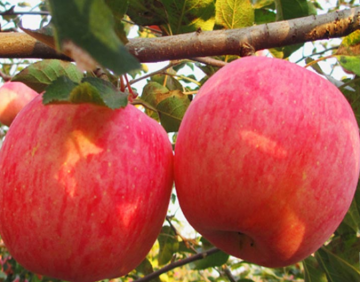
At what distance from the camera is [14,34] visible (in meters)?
0.84

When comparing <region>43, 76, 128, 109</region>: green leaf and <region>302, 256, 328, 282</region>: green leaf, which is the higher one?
<region>43, 76, 128, 109</region>: green leaf

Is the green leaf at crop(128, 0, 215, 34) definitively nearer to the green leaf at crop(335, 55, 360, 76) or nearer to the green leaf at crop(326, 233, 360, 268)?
the green leaf at crop(335, 55, 360, 76)

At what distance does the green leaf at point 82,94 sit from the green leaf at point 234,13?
50 cm

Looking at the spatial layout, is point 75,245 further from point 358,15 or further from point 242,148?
point 358,15

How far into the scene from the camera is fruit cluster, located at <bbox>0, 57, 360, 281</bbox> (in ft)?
2.28

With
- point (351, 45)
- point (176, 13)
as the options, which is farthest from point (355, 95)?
point (176, 13)

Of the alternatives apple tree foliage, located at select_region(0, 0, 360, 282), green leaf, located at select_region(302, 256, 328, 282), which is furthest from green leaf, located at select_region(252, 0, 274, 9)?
green leaf, located at select_region(302, 256, 328, 282)

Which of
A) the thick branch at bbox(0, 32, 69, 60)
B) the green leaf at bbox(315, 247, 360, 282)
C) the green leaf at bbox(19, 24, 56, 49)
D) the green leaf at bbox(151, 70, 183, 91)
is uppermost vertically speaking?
the green leaf at bbox(19, 24, 56, 49)

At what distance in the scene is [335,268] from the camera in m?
1.41

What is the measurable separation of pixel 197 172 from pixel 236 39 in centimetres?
33

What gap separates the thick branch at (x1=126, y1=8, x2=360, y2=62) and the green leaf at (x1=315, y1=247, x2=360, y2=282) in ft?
2.73

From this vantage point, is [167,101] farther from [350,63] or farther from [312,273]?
[312,273]

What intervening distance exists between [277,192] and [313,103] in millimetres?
175

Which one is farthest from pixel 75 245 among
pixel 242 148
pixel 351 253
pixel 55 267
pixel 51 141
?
pixel 351 253
